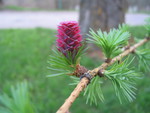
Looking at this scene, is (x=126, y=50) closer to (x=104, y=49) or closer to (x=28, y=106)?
(x=104, y=49)

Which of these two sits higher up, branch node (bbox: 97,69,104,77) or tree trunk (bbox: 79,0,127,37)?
branch node (bbox: 97,69,104,77)

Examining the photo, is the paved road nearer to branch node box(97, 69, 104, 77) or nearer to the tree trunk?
the tree trunk

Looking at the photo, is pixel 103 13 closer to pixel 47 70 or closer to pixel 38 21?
pixel 47 70

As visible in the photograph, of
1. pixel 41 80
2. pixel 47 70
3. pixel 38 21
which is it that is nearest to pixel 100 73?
pixel 41 80

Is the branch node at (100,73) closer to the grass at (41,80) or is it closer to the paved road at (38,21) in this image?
the grass at (41,80)

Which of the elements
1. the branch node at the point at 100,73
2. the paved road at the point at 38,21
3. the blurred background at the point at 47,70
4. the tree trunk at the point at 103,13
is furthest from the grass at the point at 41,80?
the paved road at the point at 38,21

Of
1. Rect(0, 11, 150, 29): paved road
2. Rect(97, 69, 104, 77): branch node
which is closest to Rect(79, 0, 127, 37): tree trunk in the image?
Rect(97, 69, 104, 77): branch node
